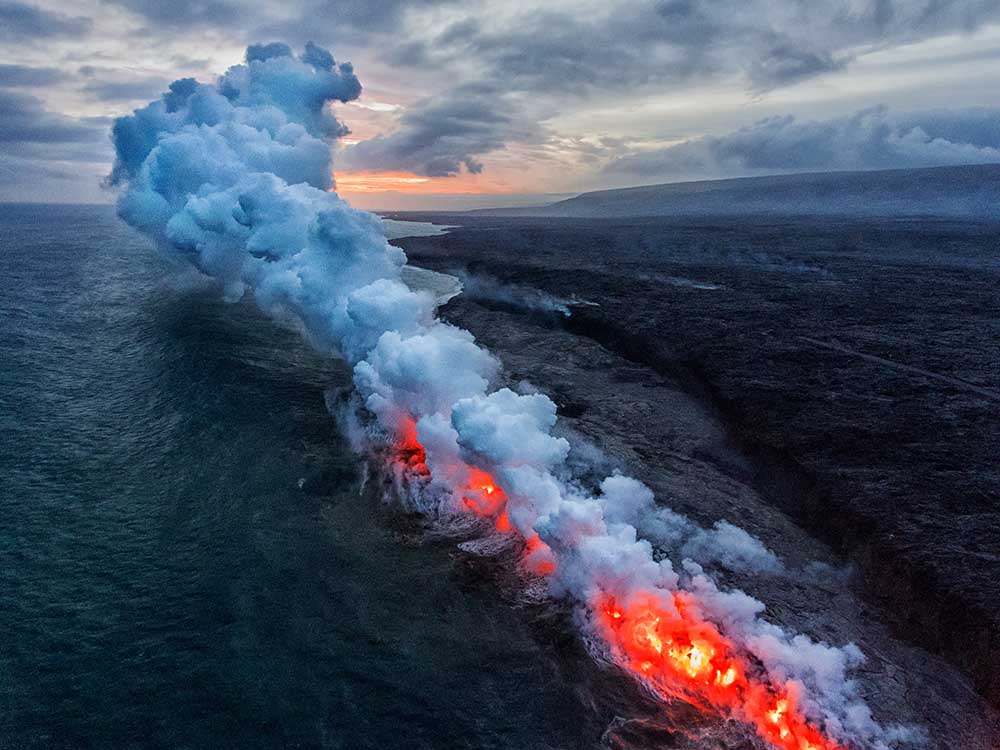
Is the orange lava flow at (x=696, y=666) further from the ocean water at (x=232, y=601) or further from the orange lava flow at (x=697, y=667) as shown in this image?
the ocean water at (x=232, y=601)

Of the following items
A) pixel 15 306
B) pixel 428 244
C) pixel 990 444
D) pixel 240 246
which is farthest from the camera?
pixel 428 244

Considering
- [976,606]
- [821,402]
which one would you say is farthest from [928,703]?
[821,402]

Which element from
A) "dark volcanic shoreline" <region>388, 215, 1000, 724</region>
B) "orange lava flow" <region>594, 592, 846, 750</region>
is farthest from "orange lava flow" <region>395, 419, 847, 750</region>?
→ "dark volcanic shoreline" <region>388, 215, 1000, 724</region>

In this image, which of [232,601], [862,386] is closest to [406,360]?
[232,601]

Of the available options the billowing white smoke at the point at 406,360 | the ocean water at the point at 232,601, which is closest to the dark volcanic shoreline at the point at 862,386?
the billowing white smoke at the point at 406,360

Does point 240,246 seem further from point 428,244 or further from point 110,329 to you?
point 428,244
